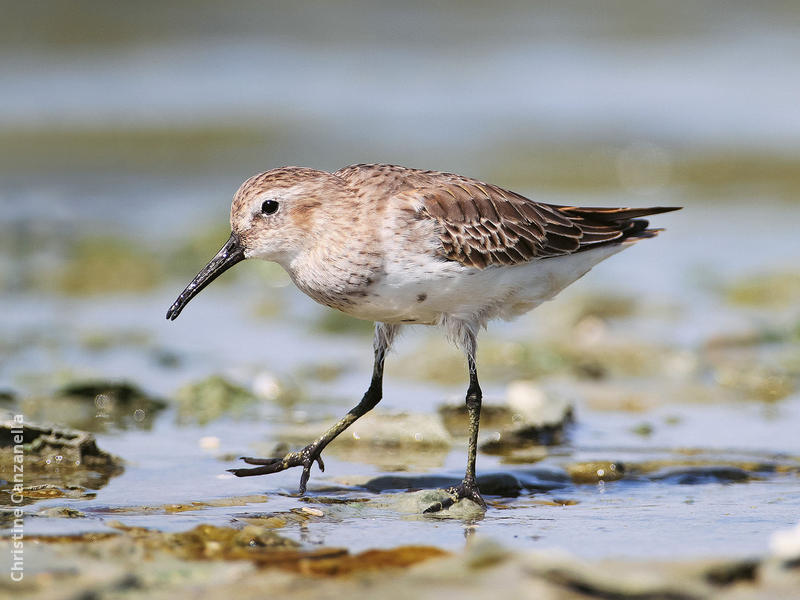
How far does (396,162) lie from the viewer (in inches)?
628

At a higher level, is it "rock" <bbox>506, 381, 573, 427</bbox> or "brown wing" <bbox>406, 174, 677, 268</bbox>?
"brown wing" <bbox>406, 174, 677, 268</bbox>

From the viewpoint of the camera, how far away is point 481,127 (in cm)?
1809

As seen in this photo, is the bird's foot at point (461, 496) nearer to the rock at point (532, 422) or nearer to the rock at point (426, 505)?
the rock at point (426, 505)

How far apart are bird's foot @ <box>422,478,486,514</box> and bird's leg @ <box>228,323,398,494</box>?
0.74m

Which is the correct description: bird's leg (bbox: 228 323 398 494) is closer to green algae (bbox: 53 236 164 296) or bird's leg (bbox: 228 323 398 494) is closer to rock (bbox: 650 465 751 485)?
rock (bbox: 650 465 751 485)

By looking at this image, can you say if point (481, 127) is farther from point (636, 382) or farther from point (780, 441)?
point (780, 441)

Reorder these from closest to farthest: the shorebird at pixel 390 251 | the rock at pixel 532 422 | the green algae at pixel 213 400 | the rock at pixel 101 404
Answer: the shorebird at pixel 390 251 → the rock at pixel 532 422 → the rock at pixel 101 404 → the green algae at pixel 213 400

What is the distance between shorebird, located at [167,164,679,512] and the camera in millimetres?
5527

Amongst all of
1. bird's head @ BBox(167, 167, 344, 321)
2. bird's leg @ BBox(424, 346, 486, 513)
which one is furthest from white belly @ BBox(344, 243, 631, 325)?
bird's head @ BBox(167, 167, 344, 321)

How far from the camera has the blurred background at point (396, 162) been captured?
7.08m

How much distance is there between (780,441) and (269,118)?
1313 centimetres

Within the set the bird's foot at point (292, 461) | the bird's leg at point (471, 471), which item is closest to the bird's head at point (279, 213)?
the bird's foot at point (292, 461)

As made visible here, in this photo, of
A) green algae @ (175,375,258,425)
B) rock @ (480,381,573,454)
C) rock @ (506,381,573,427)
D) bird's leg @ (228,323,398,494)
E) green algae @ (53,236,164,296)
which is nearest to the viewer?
bird's leg @ (228,323,398,494)

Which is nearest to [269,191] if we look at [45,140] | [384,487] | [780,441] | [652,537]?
[384,487]
